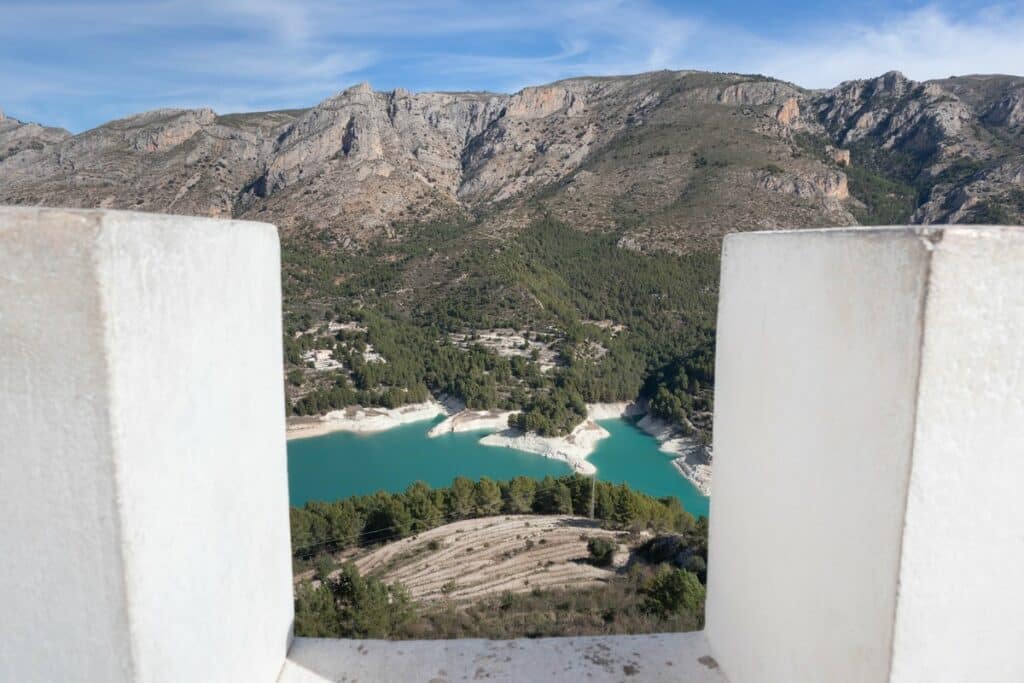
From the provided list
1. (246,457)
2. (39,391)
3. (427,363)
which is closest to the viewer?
(39,391)

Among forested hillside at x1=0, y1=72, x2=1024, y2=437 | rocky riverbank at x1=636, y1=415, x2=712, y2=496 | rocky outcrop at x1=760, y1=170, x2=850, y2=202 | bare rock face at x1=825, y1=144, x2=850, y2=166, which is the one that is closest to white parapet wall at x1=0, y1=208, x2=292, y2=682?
rocky riverbank at x1=636, y1=415, x2=712, y2=496

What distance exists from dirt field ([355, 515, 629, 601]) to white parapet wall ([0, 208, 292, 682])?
368 inches

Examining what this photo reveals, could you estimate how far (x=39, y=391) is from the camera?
35.9 inches

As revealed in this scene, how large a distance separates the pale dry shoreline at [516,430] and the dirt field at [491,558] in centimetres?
840

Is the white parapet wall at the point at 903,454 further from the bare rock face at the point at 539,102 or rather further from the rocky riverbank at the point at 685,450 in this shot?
the bare rock face at the point at 539,102

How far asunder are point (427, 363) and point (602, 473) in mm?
9357

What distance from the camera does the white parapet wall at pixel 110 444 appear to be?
0.88 metres

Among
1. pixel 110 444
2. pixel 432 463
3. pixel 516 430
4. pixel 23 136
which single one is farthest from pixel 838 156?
pixel 23 136

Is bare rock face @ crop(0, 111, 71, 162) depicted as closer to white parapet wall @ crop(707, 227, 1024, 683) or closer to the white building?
the white building

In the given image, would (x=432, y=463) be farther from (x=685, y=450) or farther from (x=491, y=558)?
(x=491, y=558)

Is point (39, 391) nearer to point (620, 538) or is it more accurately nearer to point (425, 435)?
point (620, 538)

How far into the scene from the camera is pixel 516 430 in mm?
23391

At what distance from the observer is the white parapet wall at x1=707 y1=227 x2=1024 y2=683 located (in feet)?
3.12

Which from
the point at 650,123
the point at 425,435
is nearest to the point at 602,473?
the point at 425,435
